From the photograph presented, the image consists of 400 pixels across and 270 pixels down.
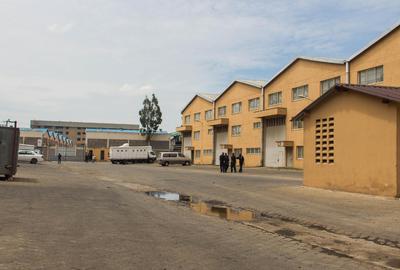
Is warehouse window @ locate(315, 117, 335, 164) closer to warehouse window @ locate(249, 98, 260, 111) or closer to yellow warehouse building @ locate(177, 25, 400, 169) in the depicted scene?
yellow warehouse building @ locate(177, 25, 400, 169)

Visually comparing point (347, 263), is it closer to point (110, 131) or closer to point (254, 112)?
point (254, 112)

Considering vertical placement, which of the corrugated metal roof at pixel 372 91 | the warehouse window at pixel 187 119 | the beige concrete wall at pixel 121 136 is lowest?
the corrugated metal roof at pixel 372 91

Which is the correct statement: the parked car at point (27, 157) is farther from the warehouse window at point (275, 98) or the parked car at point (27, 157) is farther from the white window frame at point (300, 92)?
the white window frame at point (300, 92)

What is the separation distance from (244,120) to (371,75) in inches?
943

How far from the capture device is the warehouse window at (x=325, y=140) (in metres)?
20.8

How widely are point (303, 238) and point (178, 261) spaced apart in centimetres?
379

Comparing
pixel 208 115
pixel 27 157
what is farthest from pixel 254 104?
pixel 27 157

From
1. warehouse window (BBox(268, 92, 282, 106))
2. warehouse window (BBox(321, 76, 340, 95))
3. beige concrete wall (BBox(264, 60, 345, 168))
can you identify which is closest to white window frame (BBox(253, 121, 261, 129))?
warehouse window (BBox(268, 92, 282, 106))

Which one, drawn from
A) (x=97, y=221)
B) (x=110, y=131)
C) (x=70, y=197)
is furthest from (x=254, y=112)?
(x=110, y=131)

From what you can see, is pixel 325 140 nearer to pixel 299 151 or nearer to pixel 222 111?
pixel 299 151

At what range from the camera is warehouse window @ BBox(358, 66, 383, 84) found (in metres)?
39.5

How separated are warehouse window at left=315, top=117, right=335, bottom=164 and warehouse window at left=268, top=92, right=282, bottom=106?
108 feet

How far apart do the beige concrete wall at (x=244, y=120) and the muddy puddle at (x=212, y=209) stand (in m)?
39.8

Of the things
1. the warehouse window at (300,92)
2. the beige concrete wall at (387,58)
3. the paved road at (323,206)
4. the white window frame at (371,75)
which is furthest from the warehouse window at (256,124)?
the paved road at (323,206)
